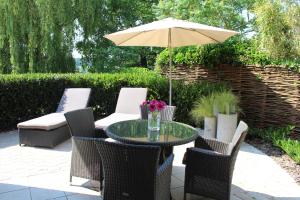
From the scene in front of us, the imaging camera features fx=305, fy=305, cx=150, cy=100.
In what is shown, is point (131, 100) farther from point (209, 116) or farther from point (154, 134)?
point (154, 134)

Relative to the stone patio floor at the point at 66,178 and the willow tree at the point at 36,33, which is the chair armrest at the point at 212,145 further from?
the willow tree at the point at 36,33

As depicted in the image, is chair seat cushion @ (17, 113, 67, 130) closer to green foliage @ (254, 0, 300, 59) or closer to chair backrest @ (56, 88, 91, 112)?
chair backrest @ (56, 88, 91, 112)

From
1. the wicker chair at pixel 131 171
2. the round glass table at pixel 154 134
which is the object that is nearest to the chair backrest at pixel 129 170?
the wicker chair at pixel 131 171

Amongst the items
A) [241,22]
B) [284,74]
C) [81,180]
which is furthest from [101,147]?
[241,22]

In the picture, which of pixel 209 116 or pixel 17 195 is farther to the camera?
pixel 209 116

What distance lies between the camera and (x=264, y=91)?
21.7 feet

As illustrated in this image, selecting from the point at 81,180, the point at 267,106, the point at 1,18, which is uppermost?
the point at 1,18

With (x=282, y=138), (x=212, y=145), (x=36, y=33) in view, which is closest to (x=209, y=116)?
(x=282, y=138)

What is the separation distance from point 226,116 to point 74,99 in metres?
3.15

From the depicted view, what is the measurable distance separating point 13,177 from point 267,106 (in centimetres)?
516

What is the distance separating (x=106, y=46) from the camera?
1384 centimetres

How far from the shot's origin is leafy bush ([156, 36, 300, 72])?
21.1ft

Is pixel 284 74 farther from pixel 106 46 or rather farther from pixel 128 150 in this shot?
pixel 106 46

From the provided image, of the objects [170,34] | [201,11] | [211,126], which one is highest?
[201,11]
